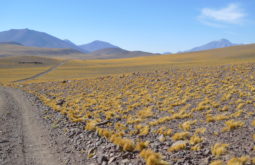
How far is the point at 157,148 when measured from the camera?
8.09 metres

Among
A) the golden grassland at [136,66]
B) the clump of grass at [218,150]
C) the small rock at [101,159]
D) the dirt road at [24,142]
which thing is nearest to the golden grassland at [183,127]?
the clump of grass at [218,150]

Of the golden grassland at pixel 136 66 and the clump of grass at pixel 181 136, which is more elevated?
the golden grassland at pixel 136 66

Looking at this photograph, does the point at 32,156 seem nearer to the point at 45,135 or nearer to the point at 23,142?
the point at 23,142

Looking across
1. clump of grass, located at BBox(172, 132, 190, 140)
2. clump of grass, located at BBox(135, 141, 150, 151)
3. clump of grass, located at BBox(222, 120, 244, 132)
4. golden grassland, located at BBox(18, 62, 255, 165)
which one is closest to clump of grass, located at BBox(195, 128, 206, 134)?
golden grassland, located at BBox(18, 62, 255, 165)

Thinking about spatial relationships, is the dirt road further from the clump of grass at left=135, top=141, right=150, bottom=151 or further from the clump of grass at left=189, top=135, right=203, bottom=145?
the clump of grass at left=189, top=135, right=203, bottom=145

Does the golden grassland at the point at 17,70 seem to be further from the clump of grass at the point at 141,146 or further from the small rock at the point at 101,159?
the clump of grass at the point at 141,146

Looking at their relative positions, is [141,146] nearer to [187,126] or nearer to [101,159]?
[101,159]

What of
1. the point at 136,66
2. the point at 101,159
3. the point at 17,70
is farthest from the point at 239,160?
the point at 17,70

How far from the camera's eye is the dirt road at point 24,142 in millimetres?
7879

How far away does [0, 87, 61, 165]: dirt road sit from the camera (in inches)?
310

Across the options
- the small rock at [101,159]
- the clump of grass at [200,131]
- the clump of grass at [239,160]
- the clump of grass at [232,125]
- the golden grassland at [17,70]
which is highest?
the golden grassland at [17,70]

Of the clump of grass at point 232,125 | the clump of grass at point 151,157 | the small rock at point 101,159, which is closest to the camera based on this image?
the clump of grass at point 151,157

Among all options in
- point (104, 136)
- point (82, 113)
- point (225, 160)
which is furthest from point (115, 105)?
point (225, 160)

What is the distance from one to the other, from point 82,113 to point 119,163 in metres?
8.14
